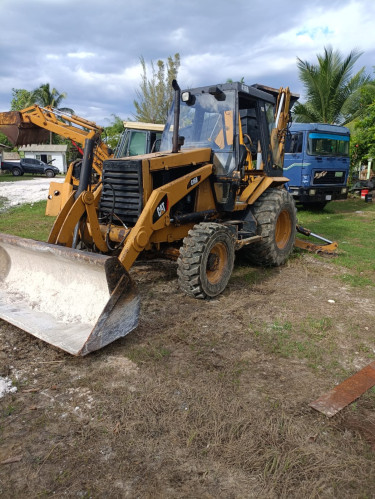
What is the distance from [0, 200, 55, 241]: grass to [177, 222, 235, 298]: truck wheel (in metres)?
4.51

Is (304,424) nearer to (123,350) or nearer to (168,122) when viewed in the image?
(123,350)

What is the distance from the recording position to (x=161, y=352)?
145 inches

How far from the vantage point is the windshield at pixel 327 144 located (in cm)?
1276

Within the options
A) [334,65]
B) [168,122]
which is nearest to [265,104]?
[168,122]

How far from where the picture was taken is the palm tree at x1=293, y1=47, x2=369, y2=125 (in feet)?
66.1

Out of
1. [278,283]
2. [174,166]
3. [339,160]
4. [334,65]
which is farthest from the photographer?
[334,65]

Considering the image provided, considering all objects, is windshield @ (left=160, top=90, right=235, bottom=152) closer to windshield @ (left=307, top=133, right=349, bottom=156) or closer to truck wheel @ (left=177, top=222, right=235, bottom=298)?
truck wheel @ (left=177, top=222, right=235, bottom=298)

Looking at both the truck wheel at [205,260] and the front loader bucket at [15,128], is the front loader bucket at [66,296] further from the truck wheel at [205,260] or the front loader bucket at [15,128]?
the front loader bucket at [15,128]

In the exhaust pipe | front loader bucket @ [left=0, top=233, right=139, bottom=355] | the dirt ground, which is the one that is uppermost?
the exhaust pipe

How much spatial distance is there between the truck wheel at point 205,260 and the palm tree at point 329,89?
1813 centimetres

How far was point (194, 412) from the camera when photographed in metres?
2.83

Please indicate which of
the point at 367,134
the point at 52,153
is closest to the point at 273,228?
the point at 367,134

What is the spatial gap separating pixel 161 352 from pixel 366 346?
2.07 metres

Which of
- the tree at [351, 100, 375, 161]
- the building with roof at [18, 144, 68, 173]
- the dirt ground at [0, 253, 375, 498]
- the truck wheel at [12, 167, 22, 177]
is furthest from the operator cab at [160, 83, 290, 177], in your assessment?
the building with roof at [18, 144, 68, 173]
